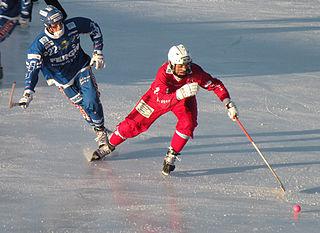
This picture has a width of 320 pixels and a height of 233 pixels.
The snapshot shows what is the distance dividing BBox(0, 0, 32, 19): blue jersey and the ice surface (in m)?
0.68

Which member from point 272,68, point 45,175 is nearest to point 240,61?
point 272,68

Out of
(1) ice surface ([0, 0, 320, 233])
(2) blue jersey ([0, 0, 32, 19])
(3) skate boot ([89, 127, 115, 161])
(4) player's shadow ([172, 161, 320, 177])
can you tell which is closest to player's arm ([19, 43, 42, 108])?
(1) ice surface ([0, 0, 320, 233])

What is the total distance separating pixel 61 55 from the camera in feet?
24.7

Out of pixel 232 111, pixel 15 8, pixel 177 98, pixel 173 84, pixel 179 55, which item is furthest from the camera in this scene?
pixel 15 8

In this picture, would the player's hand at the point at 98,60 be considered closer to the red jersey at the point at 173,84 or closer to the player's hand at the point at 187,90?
the red jersey at the point at 173,84

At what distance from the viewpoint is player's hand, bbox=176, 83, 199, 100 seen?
22.8 ft

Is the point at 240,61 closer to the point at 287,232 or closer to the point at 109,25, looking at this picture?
the point at 109,25

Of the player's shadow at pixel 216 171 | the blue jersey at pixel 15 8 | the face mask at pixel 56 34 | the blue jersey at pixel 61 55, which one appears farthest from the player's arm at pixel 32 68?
the blue jersey at pixel 15 8

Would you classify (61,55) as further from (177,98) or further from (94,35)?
(177,98)

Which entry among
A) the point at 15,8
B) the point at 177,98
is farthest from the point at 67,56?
the point at 15,8

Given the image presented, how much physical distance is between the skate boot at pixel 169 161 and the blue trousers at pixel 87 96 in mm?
776

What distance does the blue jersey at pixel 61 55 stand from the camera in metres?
7.32

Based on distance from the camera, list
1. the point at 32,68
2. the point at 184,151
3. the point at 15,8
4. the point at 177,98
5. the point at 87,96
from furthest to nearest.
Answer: the point at 15,8 < the point at 184,151 < the point at 87,96 < the point at 32,68 < the point at 177,98

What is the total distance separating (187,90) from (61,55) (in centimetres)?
113
